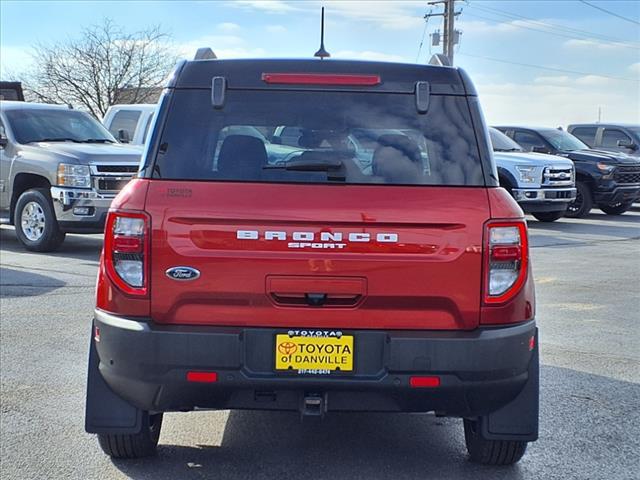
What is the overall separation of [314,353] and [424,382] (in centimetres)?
46

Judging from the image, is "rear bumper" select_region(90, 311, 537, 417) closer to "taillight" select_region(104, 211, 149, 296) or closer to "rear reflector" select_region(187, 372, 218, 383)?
"rear reflector" select_region(187, 372, 218, 383)

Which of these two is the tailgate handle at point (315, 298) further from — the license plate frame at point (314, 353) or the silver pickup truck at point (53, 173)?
the silver pickup truck at point (53, 173)

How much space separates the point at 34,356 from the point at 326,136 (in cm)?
344

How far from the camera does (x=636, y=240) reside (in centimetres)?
1472

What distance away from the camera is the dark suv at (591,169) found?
17.8 meters

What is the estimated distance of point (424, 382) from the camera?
11.6 feet

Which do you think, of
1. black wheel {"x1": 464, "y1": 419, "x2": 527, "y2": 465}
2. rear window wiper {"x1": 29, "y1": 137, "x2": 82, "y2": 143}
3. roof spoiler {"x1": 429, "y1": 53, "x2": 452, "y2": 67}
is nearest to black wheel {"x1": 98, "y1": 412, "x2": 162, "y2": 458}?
black wheel {"x1": 464, "y1": 419, "x2": 527, "y2": 465}

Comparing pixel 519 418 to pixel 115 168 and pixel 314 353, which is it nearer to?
pixel 314 353

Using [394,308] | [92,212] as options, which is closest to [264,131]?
[394,308]

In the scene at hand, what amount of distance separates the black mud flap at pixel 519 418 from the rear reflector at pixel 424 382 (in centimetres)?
47

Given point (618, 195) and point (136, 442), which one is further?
point (618, 195)

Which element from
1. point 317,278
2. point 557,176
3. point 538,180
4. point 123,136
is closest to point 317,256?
point 317,278

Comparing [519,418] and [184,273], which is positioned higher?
[184,273]

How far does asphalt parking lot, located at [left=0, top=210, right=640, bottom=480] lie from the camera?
163 inches
